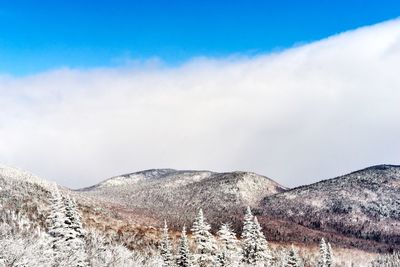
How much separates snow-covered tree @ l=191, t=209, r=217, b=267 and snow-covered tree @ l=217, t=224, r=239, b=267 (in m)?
1.03

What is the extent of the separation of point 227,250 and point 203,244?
12.1 ft

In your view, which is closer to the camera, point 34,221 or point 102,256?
point 102,256

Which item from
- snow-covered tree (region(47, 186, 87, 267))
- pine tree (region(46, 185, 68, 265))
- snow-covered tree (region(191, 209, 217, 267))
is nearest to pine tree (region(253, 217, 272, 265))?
snow-covered tree (region(191, 209, 217, 267))

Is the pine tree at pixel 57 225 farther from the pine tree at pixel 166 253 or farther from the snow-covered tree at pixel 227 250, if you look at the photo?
the snow-covered tree at pixel 227 250

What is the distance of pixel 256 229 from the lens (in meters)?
70.9

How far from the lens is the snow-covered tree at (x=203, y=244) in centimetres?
6359

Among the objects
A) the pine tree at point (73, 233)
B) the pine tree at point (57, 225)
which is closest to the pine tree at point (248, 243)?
the pine tree at point (73, 233)

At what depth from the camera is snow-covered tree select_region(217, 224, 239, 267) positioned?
64000mm

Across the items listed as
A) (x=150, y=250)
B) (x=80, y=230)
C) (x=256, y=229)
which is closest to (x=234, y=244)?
(x=256, y=229)

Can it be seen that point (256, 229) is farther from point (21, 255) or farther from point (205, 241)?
point (21, 255)

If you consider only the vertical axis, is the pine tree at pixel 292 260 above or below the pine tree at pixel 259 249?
below

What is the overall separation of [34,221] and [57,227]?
472 feet

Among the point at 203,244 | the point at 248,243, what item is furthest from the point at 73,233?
the point at 248,243

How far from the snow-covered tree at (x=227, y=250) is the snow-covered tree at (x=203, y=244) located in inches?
40.6
